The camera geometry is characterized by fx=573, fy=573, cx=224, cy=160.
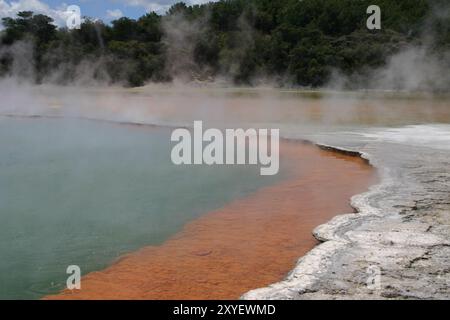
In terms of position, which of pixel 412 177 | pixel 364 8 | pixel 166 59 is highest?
pixel 364 8

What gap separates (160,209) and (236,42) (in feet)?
76.8

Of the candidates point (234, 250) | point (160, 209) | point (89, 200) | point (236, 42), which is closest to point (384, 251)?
point (234, 250)

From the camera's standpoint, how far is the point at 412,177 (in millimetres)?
5180

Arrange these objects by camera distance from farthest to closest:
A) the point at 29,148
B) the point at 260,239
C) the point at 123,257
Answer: the point at 29,148, the point at 260,239, the point at 123,257

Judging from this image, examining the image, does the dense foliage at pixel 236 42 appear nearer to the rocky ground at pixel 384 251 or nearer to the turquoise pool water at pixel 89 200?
the turquoise pool water at pixel 89 200

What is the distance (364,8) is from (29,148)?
22496 millimetres

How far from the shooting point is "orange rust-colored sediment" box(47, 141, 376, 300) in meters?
3.04

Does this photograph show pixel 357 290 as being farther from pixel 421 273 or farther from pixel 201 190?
pixel 201 190

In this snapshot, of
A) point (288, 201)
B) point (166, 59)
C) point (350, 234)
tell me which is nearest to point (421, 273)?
point (350, 234)

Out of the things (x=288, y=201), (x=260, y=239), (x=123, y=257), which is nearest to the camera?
(x=123, y=257)

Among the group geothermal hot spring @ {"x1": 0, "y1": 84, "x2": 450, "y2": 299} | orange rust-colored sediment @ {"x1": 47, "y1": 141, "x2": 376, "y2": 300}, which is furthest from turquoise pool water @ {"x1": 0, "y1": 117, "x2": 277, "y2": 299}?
orange rust-colored sediment @ {"x1": 47, "y1": 141, "x2": 376, "y2": 300}

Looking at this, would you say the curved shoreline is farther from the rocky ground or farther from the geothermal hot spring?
the geothermal hot spring

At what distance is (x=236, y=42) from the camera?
1075 inches

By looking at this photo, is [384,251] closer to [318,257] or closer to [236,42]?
[318,257]
